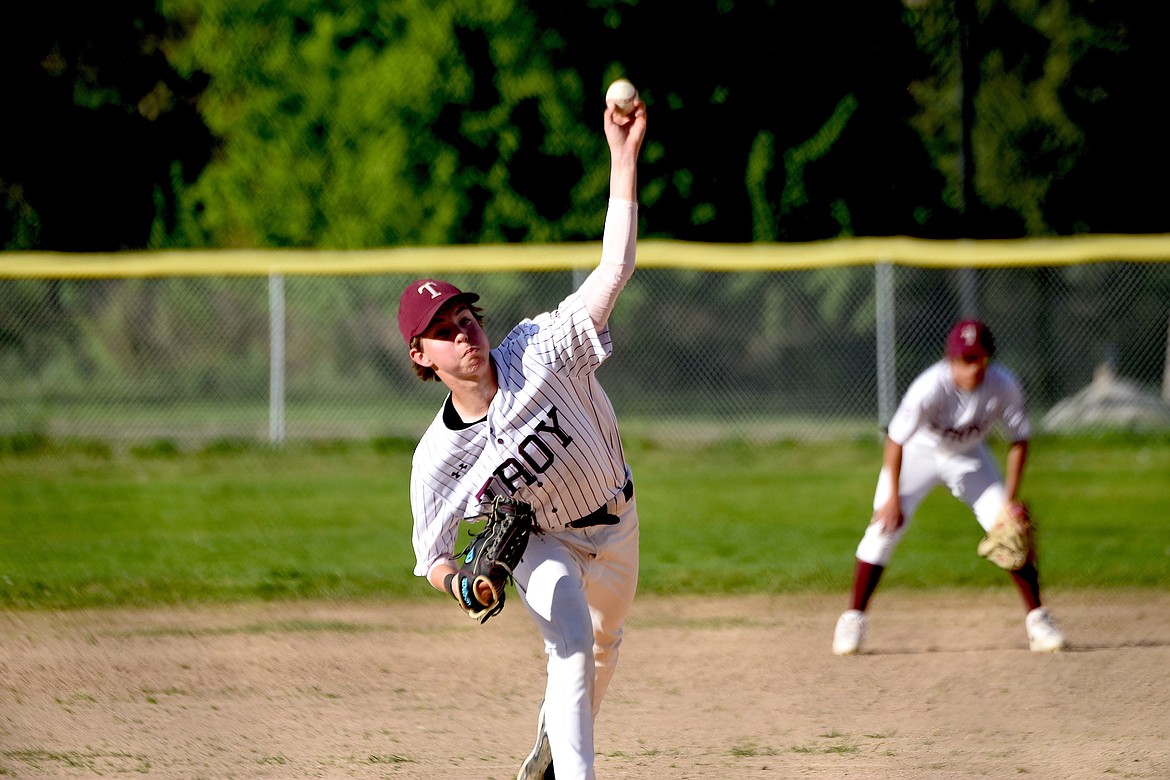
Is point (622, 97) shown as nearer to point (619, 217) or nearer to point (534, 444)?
point (619, 217)

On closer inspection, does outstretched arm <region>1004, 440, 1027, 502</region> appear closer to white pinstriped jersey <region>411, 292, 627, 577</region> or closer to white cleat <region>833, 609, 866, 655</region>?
white cleat <region>833, 609, 866, 655</region>

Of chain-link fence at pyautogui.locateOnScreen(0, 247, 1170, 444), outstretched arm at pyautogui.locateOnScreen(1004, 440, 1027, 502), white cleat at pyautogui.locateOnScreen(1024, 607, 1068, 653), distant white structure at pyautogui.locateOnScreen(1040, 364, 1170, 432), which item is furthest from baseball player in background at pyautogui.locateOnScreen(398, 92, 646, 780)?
distant white structure at pyautogui.locateOnScreen(1040, 364, 1170, 432)

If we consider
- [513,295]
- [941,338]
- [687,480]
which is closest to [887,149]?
[941,338]

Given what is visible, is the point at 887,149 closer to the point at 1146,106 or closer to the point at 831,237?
the point at 831,237

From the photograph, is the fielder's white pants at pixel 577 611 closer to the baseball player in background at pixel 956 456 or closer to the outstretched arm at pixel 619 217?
the outstretched arm at pixel 619 217

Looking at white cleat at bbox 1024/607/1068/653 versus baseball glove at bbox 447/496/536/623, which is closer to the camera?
baseball glove at bbox 447/496/536/623

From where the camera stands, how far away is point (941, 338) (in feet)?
45.8

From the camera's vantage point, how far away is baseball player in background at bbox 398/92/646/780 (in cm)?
365

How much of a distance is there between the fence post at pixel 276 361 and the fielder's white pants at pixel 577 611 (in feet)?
34.1

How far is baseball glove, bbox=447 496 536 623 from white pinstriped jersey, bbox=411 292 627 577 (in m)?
0.08

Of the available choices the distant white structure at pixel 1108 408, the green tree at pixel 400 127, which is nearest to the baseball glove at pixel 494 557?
the distant white structure at pixel 1108 408

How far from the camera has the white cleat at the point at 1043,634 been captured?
6.16 meters

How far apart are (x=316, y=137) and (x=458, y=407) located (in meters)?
15.1

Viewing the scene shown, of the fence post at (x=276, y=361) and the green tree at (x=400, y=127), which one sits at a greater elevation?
the green tree at (x=400, y=127)
